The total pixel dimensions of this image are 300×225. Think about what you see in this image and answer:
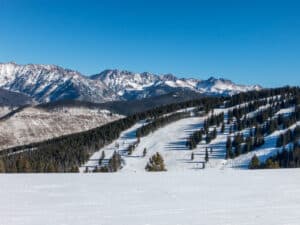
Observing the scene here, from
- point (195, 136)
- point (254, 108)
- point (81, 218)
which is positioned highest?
point (254, 108)

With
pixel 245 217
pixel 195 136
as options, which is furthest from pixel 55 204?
pixel 195 136

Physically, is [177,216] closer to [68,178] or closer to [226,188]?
[226,188]

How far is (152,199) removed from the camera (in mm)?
18188

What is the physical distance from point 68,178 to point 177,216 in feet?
43.5

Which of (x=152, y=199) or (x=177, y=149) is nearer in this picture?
(x=152, y=199)

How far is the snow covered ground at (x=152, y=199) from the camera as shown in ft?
45.2

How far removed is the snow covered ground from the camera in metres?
13.8

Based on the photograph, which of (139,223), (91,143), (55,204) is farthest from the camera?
(91,143)

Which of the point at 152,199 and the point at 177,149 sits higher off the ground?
the point at 177,149

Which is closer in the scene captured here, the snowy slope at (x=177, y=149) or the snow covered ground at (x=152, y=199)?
the snow covered ground at (x=152, y=199)

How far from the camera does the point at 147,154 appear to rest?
147 meters

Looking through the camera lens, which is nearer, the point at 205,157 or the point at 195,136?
the point at 205,157

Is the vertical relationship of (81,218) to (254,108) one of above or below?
below

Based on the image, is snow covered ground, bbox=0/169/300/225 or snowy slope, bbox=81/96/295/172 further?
snowy slope, bbox=81/96/295/172
